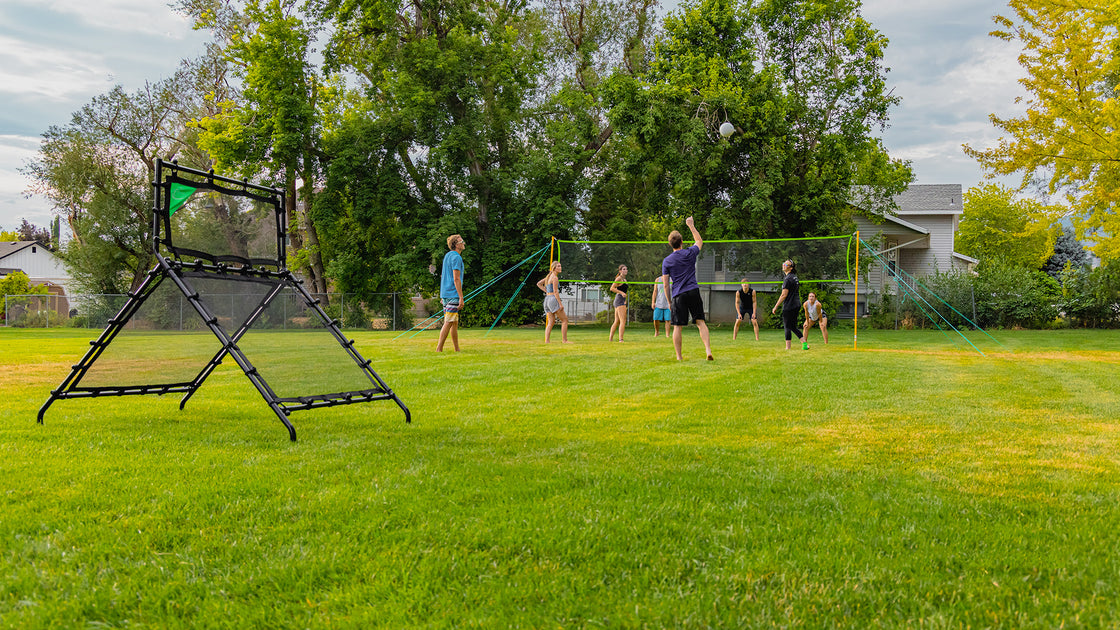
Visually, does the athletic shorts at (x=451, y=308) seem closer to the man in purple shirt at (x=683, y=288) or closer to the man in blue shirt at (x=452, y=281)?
the man in blue shirt at (x=452, y=281)

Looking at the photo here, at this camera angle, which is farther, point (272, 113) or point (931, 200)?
point (931, 200)

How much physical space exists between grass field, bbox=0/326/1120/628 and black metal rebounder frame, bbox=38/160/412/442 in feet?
0.85

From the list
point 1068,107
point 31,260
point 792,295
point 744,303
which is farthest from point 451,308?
point 31,260

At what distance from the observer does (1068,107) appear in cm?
1616

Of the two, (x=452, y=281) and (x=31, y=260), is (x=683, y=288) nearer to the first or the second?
(x=452, y=281)

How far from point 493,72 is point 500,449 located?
2821 cm

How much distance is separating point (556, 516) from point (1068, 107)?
18236 millimetres

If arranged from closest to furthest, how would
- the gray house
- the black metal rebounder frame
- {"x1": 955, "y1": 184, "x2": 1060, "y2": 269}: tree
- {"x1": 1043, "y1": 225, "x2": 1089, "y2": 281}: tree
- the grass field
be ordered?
the grass field, the black metal rebounder frame, the gray house, {"x1": 955, "y1": 184, "x2": 1060, "y2": 269}: tree, {"x1": 1043, "y1": 225, "x2": 1089, "y2": 281}: tree

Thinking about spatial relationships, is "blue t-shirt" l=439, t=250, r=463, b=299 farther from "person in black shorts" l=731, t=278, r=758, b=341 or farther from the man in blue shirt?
"person in black shorts" l=731, t=278, r=758, b=341

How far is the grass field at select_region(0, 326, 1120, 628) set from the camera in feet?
7.84

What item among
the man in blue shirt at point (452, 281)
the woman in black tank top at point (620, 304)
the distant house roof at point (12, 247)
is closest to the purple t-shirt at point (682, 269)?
the man in blue shirt at point (452, 281)

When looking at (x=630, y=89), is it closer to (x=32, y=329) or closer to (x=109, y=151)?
(x=32, y=329)

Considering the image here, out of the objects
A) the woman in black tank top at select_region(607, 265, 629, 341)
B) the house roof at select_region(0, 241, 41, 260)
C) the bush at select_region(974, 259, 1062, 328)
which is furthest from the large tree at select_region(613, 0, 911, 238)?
the house roof at select_region(0, 241, 41, 260)

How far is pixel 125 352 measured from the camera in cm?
595
